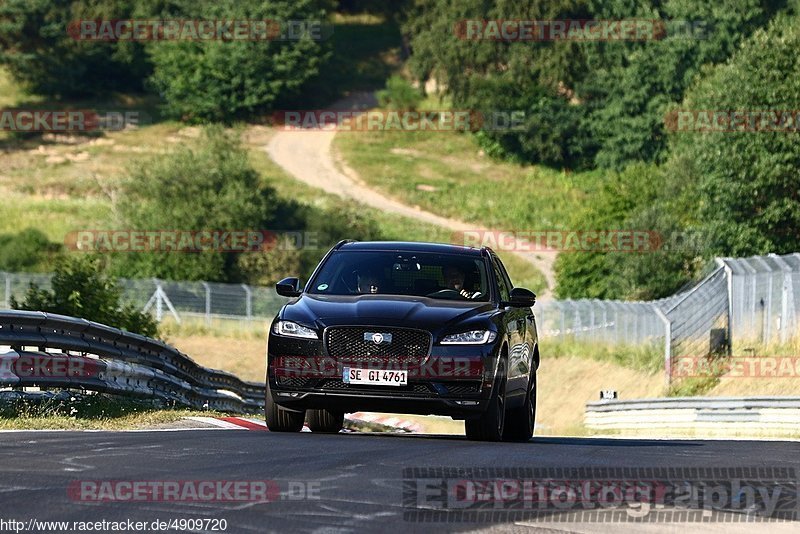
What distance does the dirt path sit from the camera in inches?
3366

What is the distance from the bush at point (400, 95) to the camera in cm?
10738

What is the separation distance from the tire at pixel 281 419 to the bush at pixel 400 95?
93.1 meters

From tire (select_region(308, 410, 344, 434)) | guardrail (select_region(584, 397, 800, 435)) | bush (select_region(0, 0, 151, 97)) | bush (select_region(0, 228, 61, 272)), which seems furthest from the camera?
bush (select_region(0, 0, 151, 97))

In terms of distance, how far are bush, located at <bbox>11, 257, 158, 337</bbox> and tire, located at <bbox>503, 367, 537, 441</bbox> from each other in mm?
10568

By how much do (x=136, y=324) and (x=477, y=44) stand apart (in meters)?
76.7

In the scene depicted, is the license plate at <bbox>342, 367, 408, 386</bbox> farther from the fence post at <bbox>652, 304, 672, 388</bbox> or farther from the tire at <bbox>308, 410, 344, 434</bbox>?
the fence post at <bbox>652, 304, 672, 388</bbox>

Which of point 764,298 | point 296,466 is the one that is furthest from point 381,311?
point 764,298

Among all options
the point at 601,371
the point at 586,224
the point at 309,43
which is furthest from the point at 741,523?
the point at 309,43

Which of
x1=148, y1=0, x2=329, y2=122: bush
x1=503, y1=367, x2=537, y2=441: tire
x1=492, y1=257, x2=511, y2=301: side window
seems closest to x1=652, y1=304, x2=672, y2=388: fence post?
x1=503, y1=367, x2=537, y2=441: tire

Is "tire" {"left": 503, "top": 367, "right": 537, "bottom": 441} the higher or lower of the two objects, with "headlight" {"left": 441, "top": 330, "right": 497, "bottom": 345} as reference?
lower

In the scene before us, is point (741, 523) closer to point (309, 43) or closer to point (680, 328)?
point (680, 328)

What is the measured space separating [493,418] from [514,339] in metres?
1.07

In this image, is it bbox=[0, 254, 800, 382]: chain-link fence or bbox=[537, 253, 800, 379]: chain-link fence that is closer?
bbox=[537, 253, 800, 379]: chain-link fence

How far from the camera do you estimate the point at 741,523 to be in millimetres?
9023
